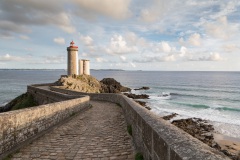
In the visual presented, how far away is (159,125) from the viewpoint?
417 centimetres

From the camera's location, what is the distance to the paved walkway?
17.9ft

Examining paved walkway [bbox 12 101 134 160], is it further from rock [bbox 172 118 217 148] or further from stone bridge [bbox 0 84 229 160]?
rock [bbox 172 118 217 148]

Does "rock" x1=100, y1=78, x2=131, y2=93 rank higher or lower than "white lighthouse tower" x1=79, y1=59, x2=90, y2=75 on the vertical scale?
lower

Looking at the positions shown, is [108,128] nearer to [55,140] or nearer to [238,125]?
[55,140]

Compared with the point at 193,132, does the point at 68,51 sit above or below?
above

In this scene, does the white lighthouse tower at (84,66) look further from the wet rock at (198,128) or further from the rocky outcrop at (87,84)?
the wet rock at (198,128)

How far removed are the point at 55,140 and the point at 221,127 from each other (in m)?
20.4

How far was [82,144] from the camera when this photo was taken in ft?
21.4

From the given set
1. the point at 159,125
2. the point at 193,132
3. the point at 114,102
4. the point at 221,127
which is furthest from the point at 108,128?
the point at 221,127

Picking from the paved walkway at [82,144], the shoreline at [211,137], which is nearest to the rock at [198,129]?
the shoreline at [211,137]

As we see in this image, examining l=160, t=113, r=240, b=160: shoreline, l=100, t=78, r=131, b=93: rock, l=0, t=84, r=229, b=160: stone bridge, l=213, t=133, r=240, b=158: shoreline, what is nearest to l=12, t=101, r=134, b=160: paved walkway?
l=0, t=84, r=229, b=160: stone bridge

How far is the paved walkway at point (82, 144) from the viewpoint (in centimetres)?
547

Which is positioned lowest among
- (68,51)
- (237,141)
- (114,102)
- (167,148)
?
(237,141)

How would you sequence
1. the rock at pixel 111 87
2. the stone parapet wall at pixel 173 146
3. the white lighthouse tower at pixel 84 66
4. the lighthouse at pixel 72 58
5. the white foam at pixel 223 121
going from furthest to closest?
the white lighthouse tower at pixel 84 66 → the rock at pixel 111 87 → the lighthouse at pixel 72 58 → the white foam at pixel 223 121 → the stone parapet wall at pixel 173 146
